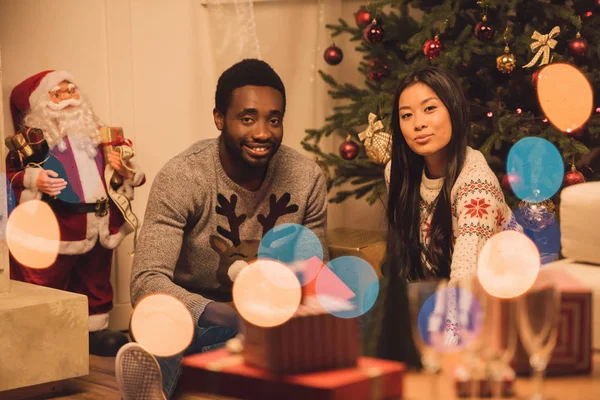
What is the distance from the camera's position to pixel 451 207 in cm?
215

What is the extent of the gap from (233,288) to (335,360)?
1035 mm

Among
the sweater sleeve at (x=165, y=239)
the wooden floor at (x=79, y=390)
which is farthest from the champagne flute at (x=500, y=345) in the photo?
the wooden floor at (x=79, y=390)

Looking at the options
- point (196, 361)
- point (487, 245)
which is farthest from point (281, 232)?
point (196, 361)

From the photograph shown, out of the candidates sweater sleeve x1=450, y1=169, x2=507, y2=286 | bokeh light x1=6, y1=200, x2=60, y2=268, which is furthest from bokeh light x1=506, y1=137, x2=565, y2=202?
bokeh light x1=6, y1=200, x2=60, y2=268

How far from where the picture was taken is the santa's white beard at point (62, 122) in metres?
3.11

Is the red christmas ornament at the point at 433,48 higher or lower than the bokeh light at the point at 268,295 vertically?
higher

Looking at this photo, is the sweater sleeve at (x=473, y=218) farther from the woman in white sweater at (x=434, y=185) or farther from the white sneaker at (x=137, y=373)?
the white sneaker at (x=137, y=373)

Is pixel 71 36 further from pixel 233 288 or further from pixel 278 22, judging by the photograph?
pixel 233 288

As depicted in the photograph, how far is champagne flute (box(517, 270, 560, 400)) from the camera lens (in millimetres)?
1125

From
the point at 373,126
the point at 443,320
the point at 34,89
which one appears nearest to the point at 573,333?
the point at 443,320

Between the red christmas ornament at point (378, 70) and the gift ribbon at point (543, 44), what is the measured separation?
675 millimetres

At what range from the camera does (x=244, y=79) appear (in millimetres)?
2316

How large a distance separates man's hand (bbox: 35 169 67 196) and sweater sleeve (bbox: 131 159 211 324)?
93cm

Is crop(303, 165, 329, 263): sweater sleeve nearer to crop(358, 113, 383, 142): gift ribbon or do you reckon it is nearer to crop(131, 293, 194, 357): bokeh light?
crop(131, 293, 194, 357): bokeh light
